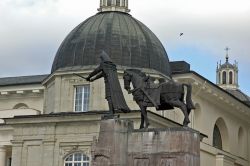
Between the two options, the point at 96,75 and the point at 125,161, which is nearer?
the point at 125,161

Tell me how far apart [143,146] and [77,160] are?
27494 mm

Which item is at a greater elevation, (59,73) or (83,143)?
(59,73)

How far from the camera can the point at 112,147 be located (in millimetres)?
26672

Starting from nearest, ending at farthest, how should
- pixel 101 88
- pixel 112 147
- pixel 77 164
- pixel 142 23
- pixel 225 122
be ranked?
pixel 112 147 → pixel 77 164 → pixel 101 88 → pixel 142 23 → pixel 225 122

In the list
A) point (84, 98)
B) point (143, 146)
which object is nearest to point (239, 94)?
point (84, 98)

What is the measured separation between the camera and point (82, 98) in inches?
2263

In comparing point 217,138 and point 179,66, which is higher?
point 179,66

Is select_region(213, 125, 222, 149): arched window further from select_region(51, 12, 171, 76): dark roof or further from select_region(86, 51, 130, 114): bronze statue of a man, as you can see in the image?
select_region(86, 51, 130, 114): bronze statue of a man

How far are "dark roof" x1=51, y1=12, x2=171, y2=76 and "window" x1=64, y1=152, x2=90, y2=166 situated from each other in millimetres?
7838

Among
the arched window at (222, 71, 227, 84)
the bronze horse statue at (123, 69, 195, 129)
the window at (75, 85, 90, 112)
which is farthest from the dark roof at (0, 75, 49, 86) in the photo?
the arched window at (222, 71, 227, 84)

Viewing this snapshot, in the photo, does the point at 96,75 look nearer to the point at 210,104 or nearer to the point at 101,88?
the point at 101,88

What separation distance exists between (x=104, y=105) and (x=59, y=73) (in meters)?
4.90

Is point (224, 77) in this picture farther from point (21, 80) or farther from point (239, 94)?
point (21, 80)

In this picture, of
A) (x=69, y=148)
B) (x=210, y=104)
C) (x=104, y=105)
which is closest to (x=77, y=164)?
(x=69, y=148)
